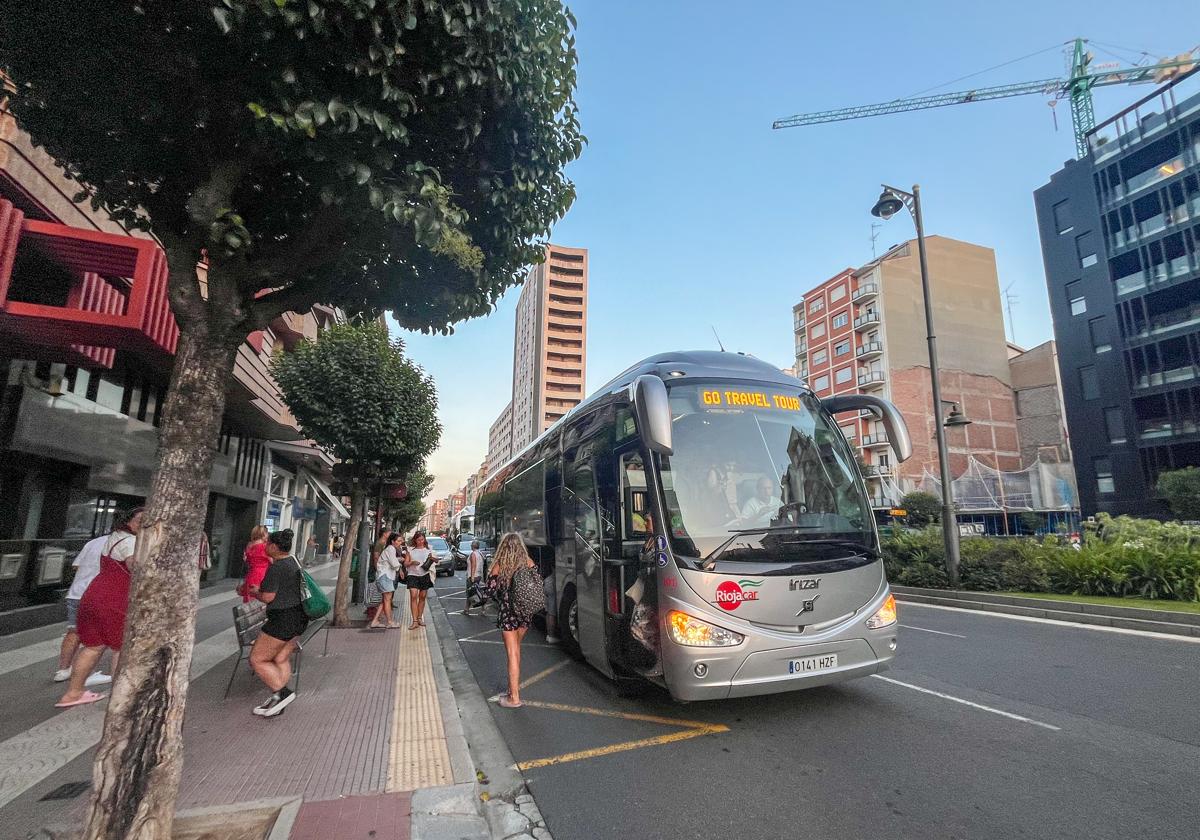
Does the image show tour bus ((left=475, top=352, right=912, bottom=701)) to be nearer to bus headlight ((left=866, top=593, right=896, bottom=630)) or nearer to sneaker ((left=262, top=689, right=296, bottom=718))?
bus headlight ((left=866, top=593, right=896, bottom=630))

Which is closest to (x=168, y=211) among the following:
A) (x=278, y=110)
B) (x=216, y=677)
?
(x=278, y=110)

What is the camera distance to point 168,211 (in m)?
4.49

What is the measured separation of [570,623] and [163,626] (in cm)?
529

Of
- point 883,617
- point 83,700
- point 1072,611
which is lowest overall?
point 83,700

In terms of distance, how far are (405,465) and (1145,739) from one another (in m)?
12.0

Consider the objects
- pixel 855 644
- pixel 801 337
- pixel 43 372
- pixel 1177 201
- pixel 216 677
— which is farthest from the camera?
pixel 801 337

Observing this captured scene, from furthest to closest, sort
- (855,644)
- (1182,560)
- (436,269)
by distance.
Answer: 1. (1182,560)
2. (436,269)
3. (855,644)

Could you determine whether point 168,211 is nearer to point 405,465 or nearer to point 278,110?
point 278,110

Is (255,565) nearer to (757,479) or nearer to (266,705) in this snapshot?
(266,705)

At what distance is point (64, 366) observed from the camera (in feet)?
32.1

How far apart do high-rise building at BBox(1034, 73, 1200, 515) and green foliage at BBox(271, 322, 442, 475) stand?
4042 centimetres

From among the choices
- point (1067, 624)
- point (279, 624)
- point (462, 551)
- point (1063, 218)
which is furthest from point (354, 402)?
point (1063, 218)

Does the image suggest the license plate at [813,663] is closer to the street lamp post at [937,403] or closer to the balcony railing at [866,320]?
the street lamp post at [937,403]

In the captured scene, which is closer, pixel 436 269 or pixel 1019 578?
pixel 436 269
